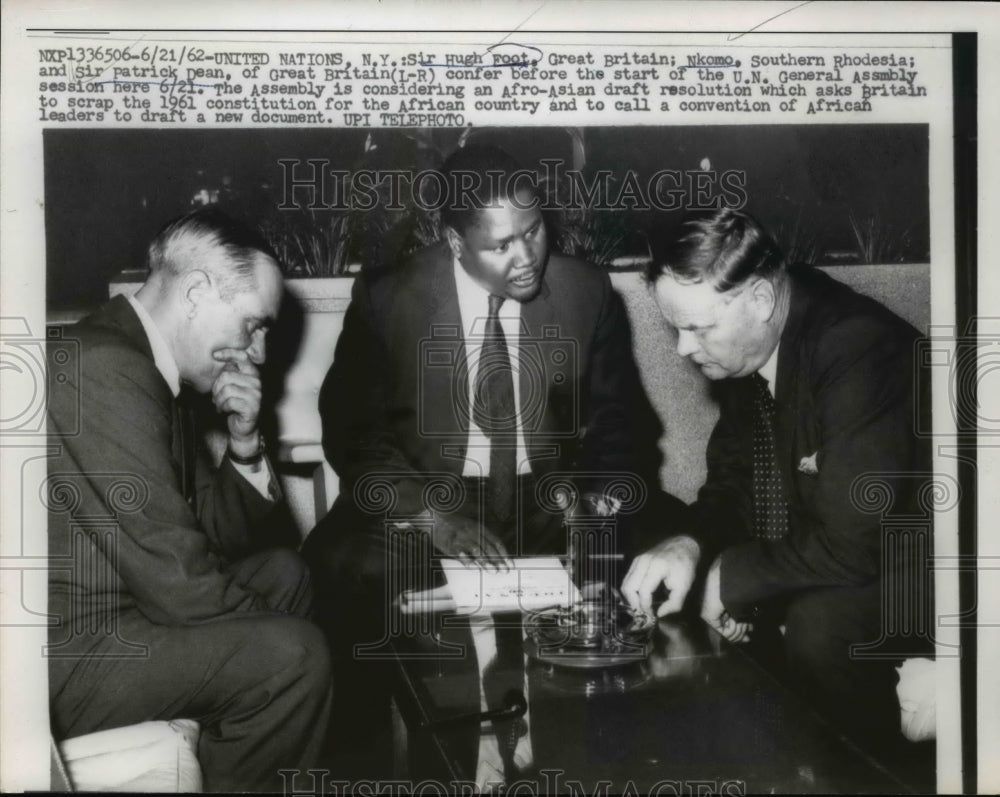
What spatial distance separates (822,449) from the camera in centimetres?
172

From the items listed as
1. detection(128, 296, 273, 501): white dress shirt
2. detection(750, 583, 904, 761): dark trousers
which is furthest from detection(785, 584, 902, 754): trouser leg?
detection(128, 296, 273, 501): white dress shirt

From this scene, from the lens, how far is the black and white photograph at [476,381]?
166cm

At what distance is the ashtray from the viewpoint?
162 centimetres

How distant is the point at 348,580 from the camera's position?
5.57 ft

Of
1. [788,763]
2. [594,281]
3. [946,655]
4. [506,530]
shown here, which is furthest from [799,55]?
[788,763]

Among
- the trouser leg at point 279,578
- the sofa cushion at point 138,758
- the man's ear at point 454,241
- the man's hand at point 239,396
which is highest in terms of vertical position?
the man's ear at point 454,241

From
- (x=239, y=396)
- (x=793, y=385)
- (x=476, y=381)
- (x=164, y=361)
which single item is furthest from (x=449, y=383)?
(x=793, y=385)

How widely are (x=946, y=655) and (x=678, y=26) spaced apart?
114cm

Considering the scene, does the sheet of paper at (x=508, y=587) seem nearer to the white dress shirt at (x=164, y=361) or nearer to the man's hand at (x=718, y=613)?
the man's hand at (x=718, y=613)

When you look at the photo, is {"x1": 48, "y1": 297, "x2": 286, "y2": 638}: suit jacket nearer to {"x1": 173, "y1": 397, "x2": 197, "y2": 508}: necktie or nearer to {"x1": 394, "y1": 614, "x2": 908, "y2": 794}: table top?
{"x1": 173, "y1": 397, "x2": 197, "y2": 508}: necktie

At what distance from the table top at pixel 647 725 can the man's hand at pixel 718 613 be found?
0.04 metres

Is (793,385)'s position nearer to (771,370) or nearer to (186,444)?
(771,370)

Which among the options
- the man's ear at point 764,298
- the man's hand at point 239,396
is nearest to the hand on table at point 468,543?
the man's hand at point 239,396

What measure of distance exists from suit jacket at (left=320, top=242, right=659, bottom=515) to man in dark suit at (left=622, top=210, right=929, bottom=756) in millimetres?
125
